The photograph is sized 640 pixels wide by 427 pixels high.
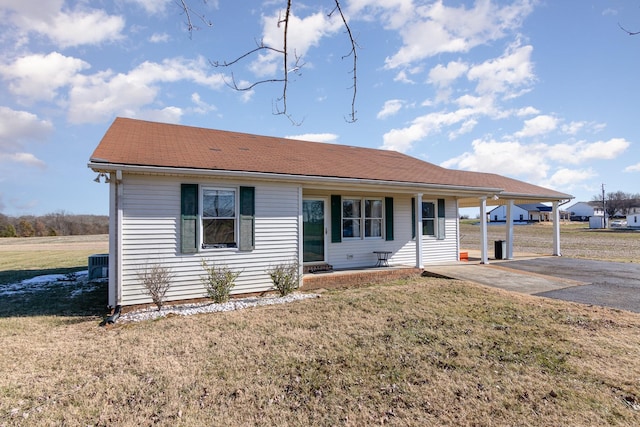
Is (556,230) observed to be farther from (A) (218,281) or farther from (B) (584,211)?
(B) (584,211)

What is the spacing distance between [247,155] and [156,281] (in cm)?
409

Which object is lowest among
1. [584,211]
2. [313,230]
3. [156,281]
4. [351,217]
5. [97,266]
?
[97,266]

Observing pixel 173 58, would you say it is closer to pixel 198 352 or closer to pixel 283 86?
pixel 283 86

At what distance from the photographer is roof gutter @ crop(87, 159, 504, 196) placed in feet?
20.2

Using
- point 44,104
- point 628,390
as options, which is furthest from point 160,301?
point 44,104

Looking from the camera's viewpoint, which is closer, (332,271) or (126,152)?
(126,152)

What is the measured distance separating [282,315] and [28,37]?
5.67 m

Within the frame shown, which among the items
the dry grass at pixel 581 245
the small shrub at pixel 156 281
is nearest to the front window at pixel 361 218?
the small shrub at pixel 156 281

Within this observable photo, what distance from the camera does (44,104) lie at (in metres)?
10.0

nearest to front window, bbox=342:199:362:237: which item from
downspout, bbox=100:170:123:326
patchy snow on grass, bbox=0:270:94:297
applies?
downspout, bbox=100:170:123:326

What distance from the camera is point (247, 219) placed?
7.69 metres

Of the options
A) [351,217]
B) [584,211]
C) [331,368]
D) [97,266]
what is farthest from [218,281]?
[584,211]

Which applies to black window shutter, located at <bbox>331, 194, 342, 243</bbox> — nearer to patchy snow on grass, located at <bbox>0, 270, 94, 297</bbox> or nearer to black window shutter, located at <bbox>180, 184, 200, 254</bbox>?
black window shutter, located at <bbox>180, 184, 200, 254</bbox>

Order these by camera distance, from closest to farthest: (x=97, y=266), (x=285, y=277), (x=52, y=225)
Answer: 1. (x=285, y=277)
2. (x=97, y=266)
3. (x=52, y=225)
